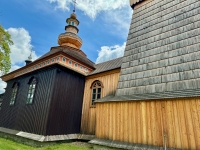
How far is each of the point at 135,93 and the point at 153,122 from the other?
6.00 ft

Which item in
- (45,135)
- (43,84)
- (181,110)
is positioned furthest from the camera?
(43,84)

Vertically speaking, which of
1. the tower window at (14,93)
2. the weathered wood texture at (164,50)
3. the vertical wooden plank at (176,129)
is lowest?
the vertical wooden plank at (176,129)

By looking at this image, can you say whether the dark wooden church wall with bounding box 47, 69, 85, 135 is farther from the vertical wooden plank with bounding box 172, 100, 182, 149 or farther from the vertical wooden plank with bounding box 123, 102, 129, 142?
the vertical wooden plank with bounding box 172, 100, 182, 149

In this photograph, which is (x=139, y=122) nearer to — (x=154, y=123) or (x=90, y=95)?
(x=154, y=123)

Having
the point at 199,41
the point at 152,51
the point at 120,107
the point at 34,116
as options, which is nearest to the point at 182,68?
the point at 199,41

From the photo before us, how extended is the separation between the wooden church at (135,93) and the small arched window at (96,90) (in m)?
0.07

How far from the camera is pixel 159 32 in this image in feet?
25.1

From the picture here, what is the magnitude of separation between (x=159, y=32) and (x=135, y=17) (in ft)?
9.10

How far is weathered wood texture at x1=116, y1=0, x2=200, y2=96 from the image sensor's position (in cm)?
592

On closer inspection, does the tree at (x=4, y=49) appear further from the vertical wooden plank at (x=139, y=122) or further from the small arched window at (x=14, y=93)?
the vertical wooden plank at (x=139, y=122)

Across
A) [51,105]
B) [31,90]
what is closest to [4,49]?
[31,90]

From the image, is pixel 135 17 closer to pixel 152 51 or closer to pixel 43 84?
pixel 152 51

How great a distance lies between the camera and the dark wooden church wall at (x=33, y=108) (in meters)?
7.93

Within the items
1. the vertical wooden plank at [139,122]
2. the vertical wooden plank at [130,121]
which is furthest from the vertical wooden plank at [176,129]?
the vertical wooden plank at [130,121]
